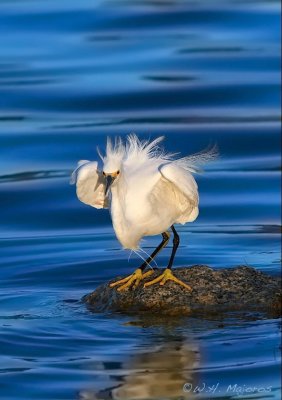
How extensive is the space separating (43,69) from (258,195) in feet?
20.5

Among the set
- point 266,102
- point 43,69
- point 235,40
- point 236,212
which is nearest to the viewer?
point 236,212

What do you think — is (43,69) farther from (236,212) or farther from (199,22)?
(236,212)

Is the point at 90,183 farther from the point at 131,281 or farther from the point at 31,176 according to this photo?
the point at 31,176

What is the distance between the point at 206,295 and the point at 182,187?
80 cm

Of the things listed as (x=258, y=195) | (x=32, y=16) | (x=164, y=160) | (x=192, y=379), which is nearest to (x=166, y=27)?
(x=32, y=16)

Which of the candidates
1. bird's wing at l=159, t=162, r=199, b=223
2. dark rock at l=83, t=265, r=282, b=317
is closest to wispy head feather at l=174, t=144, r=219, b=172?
bird's wing at l=159, t=162, r=199, b=223

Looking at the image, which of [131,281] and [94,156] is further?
[94,156]

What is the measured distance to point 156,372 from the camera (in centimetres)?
791

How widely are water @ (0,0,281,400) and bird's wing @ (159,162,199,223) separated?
3.00 ft

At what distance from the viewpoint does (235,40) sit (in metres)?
20.9

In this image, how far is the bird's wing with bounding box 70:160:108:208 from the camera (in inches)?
359
